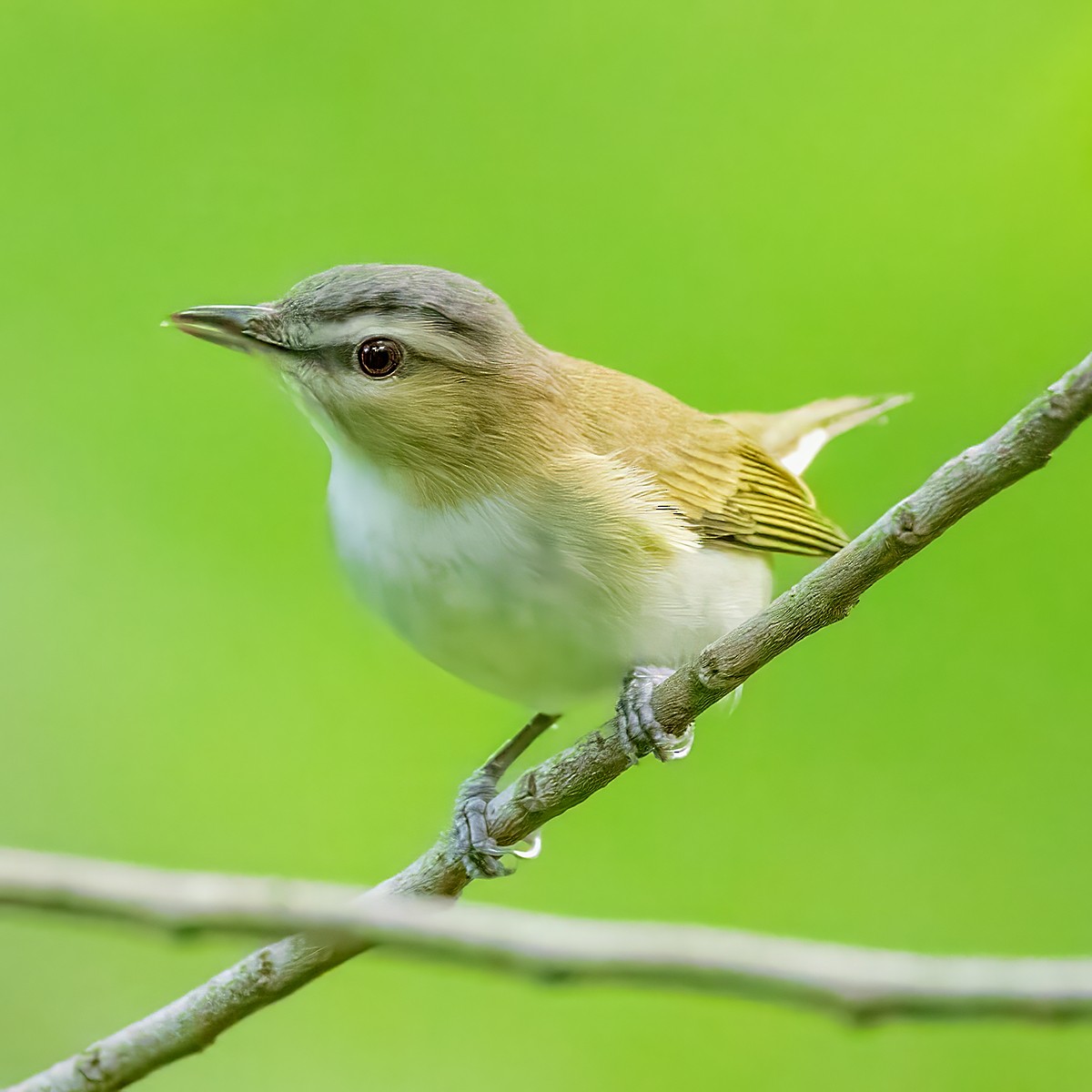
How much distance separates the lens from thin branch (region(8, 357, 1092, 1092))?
1522 millimetres

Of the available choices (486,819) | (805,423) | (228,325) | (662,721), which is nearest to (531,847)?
(486,819)

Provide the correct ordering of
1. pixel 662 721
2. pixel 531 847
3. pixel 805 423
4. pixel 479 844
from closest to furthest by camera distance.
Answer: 1. pixel 662 721
2. pixel 479 844
3. pixel 531 847
4. pixel 805 423

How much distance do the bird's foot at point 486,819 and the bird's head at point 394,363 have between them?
0.62 metres

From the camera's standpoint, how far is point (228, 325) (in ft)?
8.33

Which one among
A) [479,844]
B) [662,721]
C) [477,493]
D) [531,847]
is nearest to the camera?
[662,721]

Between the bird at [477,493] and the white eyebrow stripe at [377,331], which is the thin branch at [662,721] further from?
the white eyebrow stripe at [377,331]

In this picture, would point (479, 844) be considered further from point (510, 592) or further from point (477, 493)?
point (477, 493)

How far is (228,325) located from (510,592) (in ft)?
2.43

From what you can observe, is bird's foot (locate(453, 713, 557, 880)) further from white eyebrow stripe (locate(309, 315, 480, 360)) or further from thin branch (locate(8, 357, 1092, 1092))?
white eyebrow stripe (locate(309, 315, 480, 360))

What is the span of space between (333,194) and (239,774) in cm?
192

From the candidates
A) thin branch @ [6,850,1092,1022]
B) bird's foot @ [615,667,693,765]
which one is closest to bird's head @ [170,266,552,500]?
bird's foot @ [615,667,693,765]

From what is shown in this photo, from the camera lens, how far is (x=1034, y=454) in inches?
59.1

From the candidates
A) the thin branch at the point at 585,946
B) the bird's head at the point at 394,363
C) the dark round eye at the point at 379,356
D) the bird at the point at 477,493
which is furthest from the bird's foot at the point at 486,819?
the thin branch at the point at 585,946

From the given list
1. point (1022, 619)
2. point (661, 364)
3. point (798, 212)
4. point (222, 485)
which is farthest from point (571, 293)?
point (1022, 619)
